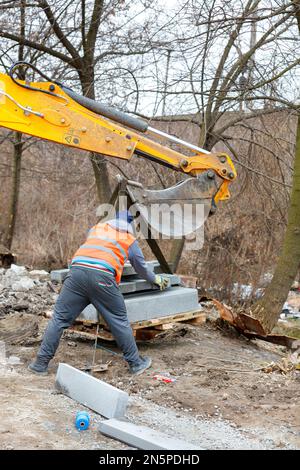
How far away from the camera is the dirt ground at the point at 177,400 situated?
467 centimetres

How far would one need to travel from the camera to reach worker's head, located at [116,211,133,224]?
642 centimetres

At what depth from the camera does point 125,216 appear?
644 centimetres

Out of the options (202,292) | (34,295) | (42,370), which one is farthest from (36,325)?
(202,292)

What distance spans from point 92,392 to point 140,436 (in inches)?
38.5

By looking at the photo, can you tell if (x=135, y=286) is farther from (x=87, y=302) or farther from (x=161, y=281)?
(x=87, y=302)

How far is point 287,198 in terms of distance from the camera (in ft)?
35.0

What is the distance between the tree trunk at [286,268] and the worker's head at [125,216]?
3.36 m

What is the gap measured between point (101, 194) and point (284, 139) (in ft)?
11.5

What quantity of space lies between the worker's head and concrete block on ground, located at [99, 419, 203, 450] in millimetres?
2268

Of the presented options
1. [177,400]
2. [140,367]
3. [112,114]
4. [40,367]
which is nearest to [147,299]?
[140,367]

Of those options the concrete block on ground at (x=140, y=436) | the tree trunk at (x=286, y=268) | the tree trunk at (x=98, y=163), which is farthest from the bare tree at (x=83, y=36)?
the concrete block on ground at (x=140, y=436)

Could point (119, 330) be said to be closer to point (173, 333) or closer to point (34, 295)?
point (173, 333)

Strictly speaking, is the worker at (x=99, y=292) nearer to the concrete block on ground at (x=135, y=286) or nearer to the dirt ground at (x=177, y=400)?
the dirt ground at (x=177, y=400)

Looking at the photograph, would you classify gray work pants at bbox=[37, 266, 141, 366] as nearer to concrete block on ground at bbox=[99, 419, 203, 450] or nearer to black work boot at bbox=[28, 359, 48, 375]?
black work boot at bbox=[28, 359, 48, 375]
